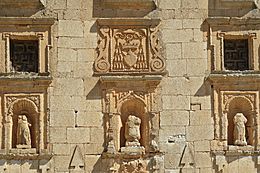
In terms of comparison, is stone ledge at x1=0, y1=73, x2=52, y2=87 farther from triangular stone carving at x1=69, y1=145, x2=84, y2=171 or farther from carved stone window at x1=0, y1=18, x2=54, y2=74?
triangular stone carving at x1=69, y1=145, x2=84, y2=171

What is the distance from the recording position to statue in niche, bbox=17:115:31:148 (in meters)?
12.5

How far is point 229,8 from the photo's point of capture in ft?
42.9

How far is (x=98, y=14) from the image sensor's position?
1292cm

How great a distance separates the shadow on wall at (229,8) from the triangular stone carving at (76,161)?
11.1 ft

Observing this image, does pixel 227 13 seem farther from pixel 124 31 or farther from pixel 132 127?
pixel 132 127

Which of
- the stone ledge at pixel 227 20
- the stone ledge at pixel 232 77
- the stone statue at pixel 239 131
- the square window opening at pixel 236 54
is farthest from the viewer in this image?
the square window opening at pixel 236 54

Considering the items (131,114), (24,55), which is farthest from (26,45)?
(131,114)

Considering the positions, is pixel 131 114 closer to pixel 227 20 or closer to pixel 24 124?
pixel 24 124

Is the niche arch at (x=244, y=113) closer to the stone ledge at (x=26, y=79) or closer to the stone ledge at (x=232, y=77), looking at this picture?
the stone ledge at (x=232, y=77)

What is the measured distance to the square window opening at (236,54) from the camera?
13.1 metres

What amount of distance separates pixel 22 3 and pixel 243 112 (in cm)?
431

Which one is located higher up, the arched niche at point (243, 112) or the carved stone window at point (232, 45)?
the carved stone window at point (232, 45)

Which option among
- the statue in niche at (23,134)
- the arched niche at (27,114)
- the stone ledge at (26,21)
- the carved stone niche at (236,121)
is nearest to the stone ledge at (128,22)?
the stone ledge at (26,21)

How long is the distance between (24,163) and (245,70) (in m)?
4.17
